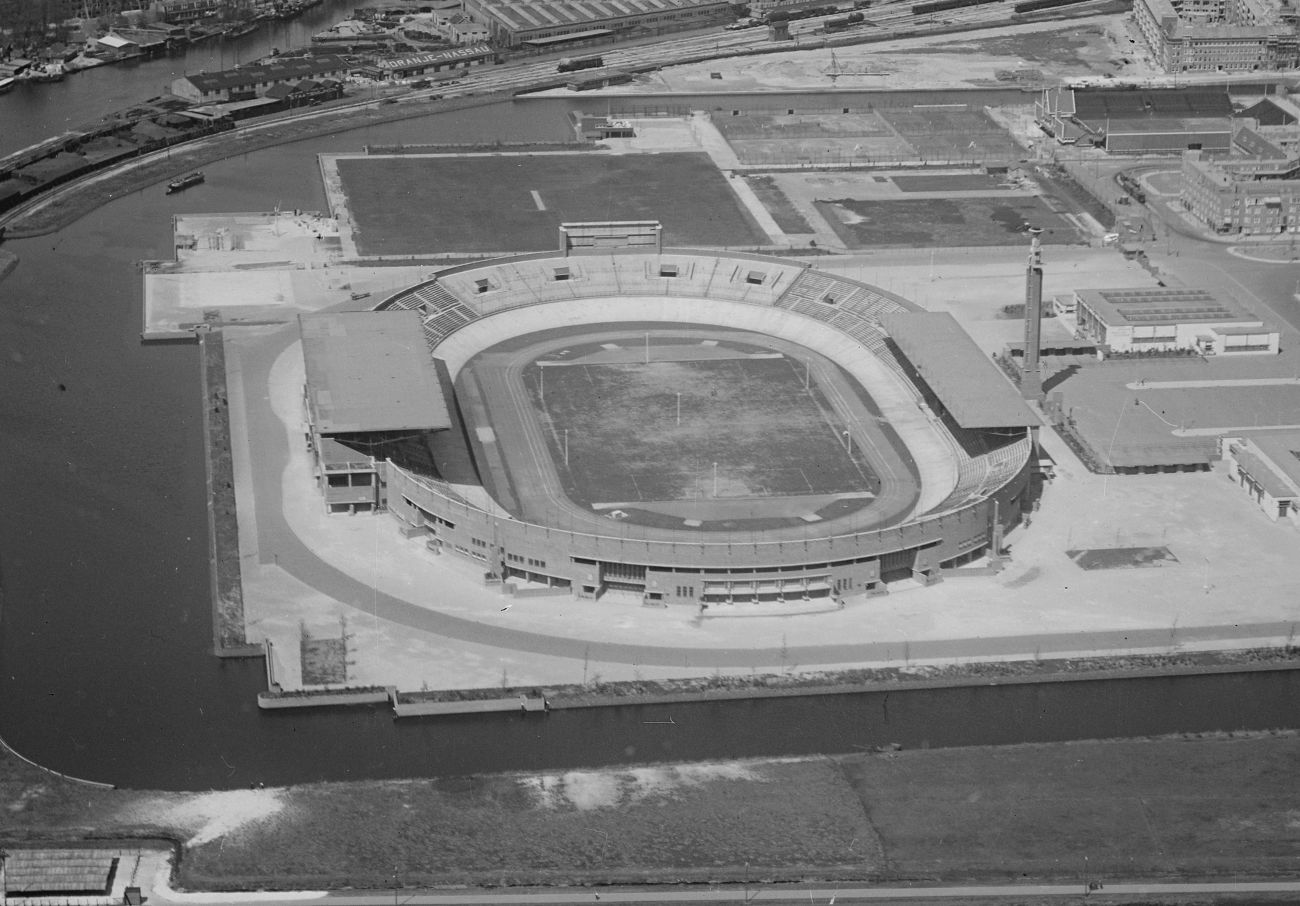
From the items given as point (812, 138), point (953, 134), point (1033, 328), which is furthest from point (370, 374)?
point (953, 134)

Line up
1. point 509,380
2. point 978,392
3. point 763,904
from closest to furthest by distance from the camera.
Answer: point 763,904
point 978,392
point 509,380

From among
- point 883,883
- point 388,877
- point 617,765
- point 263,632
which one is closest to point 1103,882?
point 883,883

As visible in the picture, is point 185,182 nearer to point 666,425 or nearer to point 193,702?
point 666,425

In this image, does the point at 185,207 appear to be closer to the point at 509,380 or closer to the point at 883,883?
the point at 509,380

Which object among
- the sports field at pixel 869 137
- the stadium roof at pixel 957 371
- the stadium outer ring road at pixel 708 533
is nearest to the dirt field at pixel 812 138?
the sports field at pixel 869 137

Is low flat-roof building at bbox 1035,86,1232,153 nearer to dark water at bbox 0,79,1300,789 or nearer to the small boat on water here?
the small boat on water

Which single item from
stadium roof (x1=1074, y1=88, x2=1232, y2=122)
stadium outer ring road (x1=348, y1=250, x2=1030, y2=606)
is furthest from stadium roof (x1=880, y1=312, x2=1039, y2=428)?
stadium roof (x1=1074, y1=88, x2=1232, y2=122)

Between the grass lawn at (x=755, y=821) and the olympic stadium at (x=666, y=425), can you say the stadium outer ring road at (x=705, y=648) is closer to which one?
the olympic stadium at (x=666, y=425)
